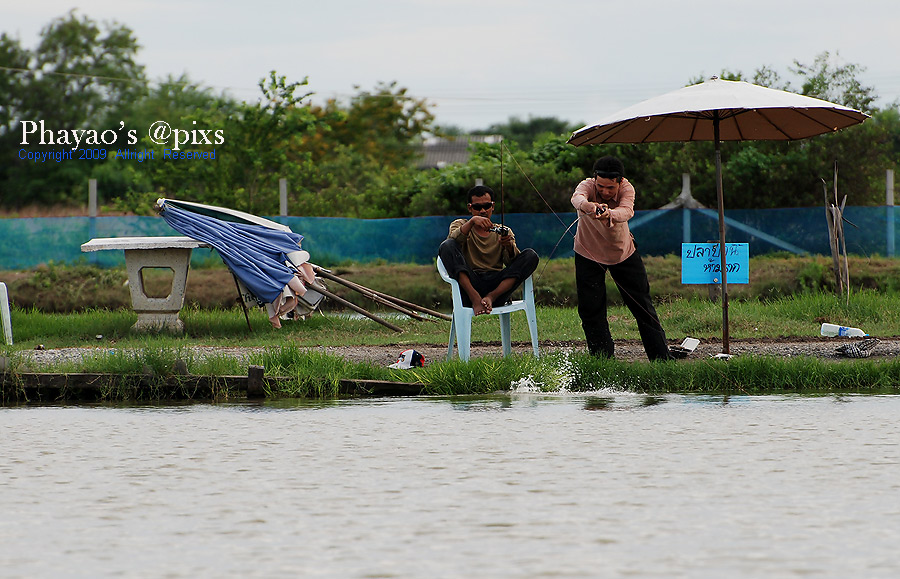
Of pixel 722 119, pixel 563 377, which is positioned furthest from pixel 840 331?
pixel 563 377

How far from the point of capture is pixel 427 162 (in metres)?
81.5

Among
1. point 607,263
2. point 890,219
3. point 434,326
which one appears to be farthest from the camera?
point 890,219

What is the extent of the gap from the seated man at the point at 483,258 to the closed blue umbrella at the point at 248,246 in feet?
13.3

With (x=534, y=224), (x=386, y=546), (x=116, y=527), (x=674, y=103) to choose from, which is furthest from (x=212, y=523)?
(x=534, y=224)

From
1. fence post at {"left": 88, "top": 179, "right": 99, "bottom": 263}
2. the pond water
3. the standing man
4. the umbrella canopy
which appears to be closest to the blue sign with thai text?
the umbrella canopy

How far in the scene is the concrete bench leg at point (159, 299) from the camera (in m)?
14.4

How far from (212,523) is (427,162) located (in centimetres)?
7664

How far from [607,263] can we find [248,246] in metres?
5.39

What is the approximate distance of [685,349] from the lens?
36.4 feet

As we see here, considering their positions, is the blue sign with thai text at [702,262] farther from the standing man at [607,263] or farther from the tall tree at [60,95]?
the tall tree at [60,95]

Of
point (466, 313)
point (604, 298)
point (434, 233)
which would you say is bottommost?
point (466, 313)

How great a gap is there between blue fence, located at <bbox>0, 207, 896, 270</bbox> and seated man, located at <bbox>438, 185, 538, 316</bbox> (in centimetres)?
866

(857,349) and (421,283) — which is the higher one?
(421,283)

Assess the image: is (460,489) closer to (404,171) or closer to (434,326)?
(434,326)
